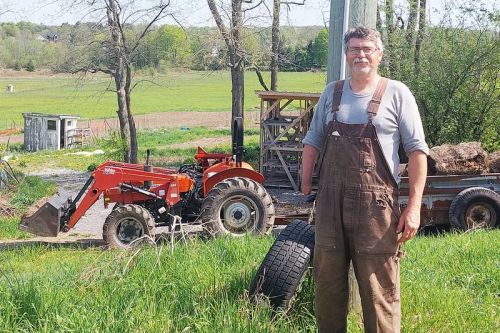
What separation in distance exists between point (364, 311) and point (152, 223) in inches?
262

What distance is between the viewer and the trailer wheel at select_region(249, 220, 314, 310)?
4273mm

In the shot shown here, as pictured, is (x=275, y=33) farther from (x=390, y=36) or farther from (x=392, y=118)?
(x=392, y=118)

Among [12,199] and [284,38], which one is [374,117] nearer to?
[12,199]

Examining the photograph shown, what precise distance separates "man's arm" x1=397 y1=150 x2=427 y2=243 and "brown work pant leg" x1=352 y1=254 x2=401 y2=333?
0.59 ft

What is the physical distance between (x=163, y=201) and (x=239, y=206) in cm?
125

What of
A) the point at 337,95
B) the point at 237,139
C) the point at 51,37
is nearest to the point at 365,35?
the point at 337,95

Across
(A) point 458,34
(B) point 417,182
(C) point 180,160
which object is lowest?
(C) point 180,160

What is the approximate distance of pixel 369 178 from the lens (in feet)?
11.7

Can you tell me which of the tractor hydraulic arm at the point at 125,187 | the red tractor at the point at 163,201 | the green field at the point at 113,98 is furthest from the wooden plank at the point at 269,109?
the green field at the point at 113,98

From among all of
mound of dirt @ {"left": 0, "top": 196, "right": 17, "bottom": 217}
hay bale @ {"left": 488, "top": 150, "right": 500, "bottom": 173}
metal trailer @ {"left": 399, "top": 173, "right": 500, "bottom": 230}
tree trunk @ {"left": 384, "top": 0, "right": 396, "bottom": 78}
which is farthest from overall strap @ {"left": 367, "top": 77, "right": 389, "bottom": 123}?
tree trunk @ {"left": 384, "top": 0, "right": 396, "bottom": 78}

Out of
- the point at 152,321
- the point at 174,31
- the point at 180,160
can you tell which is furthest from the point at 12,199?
the point at 152,321

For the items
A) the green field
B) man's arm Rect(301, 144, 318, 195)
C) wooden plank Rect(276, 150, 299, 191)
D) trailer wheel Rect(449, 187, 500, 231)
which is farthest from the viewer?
the green field

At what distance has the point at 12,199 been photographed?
54.9 ft

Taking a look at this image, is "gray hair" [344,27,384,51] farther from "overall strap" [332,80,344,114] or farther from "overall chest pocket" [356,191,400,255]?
"overall chest pocket" [356,191,400,255]
